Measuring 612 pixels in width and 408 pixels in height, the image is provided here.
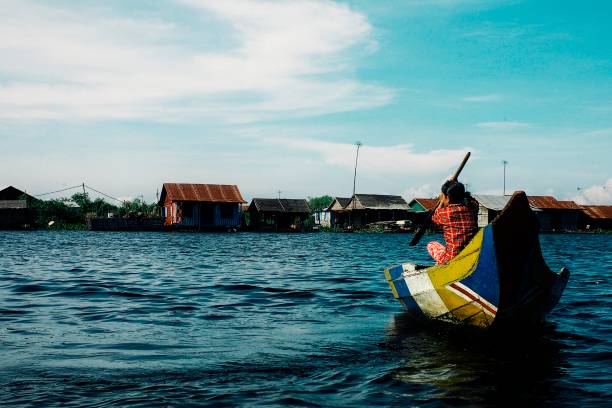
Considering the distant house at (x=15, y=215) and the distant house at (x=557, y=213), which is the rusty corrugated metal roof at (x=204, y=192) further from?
the distant house at (x=557, y=213)

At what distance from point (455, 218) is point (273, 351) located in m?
2.74

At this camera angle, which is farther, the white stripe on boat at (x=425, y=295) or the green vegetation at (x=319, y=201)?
the green vegetation at (x=319, y=201)

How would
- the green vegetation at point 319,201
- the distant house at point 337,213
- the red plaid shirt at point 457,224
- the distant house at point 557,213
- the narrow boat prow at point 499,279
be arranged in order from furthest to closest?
1. the green vegetation at point 319,201
2. the distant house at point 557,213
3. the distant house at point 337,213
4. the red plaid shirt at point 457,224
5. the narrow boat prow at point 499,279

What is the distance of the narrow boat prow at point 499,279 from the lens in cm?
A: 619

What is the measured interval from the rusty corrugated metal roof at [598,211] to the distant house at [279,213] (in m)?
31.3

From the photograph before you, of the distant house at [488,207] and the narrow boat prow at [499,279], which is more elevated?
the distant house at [488,207]

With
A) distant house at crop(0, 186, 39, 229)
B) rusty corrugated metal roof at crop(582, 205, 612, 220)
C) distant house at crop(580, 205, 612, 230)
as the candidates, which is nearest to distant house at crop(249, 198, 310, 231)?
distant house at crop(0, 186, 39, 229)

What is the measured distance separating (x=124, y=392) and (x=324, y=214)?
58400 mm

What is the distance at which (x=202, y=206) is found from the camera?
4816 centimetres

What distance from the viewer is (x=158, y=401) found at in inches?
178

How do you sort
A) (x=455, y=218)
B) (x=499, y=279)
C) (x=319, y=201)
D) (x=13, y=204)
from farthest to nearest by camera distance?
(x=319, y=201) → (x=13, y=204) → (x=455, y=218) → (x=499, y=279)

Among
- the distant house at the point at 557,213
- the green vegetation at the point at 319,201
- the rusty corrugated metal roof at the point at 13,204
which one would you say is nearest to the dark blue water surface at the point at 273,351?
the rusty corrugated metal roof at the point at 13,204

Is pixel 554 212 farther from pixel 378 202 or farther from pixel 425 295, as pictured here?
pixel 425 295

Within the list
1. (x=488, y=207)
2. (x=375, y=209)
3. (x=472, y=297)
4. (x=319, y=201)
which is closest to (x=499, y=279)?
(x=472, y=297)
